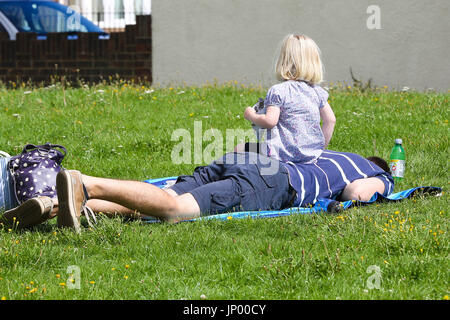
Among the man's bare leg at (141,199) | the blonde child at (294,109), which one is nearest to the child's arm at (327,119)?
the blonde child at (294,109)

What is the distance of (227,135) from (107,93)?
9.47 ft

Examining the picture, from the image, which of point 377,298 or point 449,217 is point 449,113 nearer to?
point 449,217

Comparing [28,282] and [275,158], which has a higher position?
[275,158]

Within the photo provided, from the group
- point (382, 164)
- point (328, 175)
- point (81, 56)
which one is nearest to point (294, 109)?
point (328, 175)

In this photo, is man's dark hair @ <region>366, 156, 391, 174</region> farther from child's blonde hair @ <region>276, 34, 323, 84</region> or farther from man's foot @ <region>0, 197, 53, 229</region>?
man's foot @ <region>0, 197, 53, 229</region>

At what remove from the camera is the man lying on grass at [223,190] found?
13.1 feet

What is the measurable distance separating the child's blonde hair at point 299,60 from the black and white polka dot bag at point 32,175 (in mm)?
1938

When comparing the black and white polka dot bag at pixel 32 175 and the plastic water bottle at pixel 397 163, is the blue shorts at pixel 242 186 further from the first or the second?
the plastic water bottle at pixel 397 163

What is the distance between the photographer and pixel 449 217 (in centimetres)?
433

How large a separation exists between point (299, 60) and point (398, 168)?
1.85m

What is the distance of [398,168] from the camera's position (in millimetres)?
6188

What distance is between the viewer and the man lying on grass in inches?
157

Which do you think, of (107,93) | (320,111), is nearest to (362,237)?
(320,111)

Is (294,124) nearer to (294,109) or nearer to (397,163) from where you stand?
(294,109)
